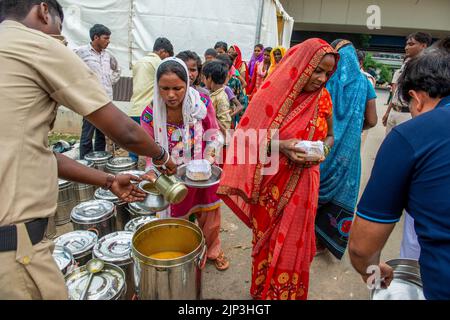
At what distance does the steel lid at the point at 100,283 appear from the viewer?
1618 mm

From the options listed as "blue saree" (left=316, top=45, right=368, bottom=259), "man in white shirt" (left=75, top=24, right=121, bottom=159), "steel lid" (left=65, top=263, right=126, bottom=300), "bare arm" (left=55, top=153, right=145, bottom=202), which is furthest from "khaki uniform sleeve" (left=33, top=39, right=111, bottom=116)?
"man in white shirt" (left=75, top=24, right=121, bottom=159)

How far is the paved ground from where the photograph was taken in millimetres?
2588

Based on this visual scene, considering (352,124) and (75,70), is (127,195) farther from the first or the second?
(352,124)

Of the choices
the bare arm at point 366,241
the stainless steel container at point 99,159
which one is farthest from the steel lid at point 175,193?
the stainless steel container at point 99,159

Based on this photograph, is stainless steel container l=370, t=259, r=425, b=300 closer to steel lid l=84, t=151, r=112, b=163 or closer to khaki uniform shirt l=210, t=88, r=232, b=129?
khaki uniform shirt l=210, t=88, r=232, b=129

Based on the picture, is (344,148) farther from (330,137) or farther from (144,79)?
(144,79)

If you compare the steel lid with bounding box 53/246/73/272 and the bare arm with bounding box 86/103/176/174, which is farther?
the steel lid with bounding box 53/246/73/272

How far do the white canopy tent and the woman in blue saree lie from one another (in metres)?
4.48

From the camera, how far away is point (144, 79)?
4.48 m

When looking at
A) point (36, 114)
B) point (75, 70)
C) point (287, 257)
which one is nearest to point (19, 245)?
point (36, 114)

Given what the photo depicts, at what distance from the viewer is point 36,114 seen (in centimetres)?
104

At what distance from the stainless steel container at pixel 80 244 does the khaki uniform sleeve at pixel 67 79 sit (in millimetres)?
1375

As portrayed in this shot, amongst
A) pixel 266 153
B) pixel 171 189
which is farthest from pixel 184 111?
pixel 171 189

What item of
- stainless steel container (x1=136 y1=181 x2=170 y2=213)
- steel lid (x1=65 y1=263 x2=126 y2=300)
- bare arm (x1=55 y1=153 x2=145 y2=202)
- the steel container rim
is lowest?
steel lid (x1=65 y1=263 x2=126 y2=300)
